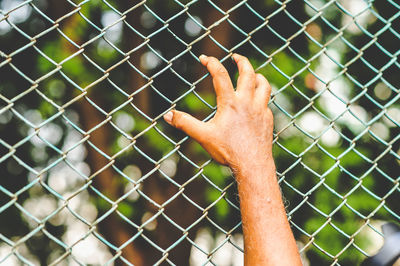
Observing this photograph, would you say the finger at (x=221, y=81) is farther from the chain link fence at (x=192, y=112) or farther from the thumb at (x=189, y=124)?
the chain link fence at (x=192, y=112)

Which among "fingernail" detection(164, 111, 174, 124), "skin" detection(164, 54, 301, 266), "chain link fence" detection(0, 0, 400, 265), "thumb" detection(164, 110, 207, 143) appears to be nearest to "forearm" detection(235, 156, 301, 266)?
"skin" detection(164, 54, 301, 266)

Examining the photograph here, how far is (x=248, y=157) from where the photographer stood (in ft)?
5.12

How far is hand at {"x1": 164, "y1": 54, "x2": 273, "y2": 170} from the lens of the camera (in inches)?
60.6

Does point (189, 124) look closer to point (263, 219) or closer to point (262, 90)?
point (262, 90)

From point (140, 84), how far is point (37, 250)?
2.30 metres

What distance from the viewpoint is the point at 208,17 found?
11.2 feet

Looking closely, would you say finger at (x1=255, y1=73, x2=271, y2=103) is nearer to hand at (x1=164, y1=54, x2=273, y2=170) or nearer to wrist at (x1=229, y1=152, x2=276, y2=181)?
hand at (x1=164, y1=54, x2=273, y2=170)

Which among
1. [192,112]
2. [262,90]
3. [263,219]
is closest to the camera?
[263,219]

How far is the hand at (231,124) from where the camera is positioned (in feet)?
5.05

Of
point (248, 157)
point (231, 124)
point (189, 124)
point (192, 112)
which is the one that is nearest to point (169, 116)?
point (189, 124)

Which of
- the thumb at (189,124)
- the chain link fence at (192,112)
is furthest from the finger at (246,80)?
the chain link fence at (192,112)

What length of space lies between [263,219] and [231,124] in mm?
385

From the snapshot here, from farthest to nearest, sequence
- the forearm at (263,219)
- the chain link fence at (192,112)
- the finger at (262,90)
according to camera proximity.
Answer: the chain link fence at (192,112), the finger at (262,90), the forearm at (263,219)

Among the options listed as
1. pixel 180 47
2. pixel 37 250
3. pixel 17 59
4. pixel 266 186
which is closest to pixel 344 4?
pixel 180 47
